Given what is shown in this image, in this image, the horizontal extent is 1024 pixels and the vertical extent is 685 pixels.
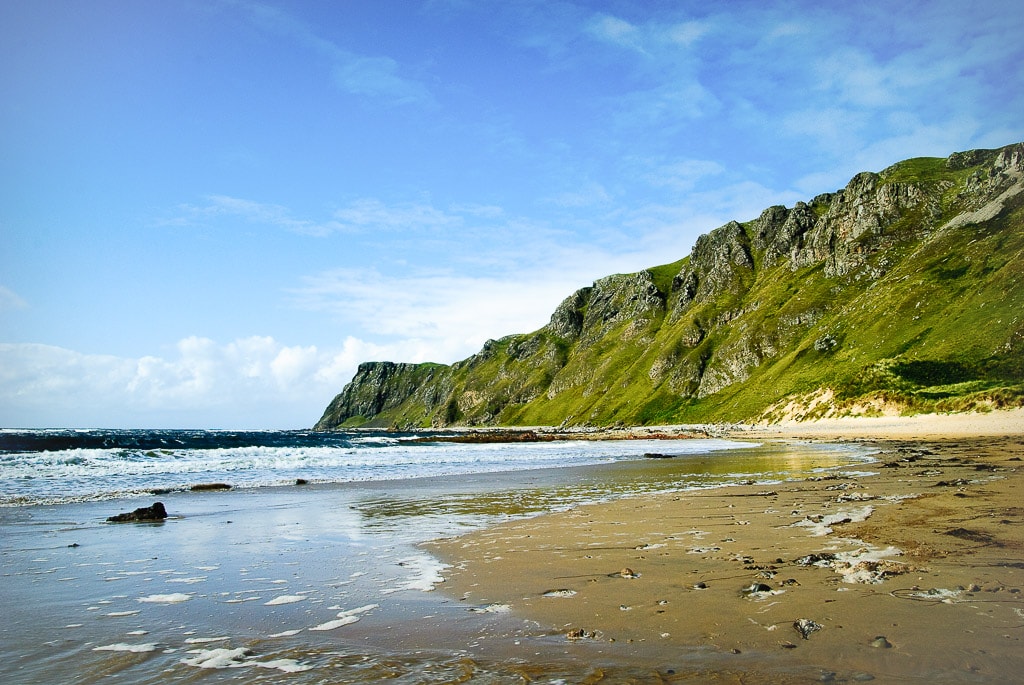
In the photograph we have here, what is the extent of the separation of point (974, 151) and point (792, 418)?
10991 centimetres

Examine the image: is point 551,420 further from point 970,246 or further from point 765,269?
point 970,246

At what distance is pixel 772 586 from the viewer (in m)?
7.23

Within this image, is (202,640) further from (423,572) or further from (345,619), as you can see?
(423,572)

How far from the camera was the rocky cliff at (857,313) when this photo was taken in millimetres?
78000

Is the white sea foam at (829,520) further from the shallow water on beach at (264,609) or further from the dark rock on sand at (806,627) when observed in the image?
the shallow water on beach at (264,609)

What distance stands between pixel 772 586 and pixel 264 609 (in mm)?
6410

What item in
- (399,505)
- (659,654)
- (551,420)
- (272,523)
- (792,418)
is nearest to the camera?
(659,654)

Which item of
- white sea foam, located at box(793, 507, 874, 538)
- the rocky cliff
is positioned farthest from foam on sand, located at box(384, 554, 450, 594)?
the rocky cliff

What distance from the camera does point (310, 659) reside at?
215 inches

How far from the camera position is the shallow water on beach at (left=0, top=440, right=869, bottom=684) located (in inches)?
204

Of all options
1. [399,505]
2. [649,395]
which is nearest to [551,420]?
[649,395]

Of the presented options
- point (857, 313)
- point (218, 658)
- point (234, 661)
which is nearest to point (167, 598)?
point (218, 658)

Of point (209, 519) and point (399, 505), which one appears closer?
point (209, 519)

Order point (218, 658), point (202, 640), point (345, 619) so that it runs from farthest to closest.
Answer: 1. point (345, 619)
2. point (202, 640)
3. point (218, 658)
